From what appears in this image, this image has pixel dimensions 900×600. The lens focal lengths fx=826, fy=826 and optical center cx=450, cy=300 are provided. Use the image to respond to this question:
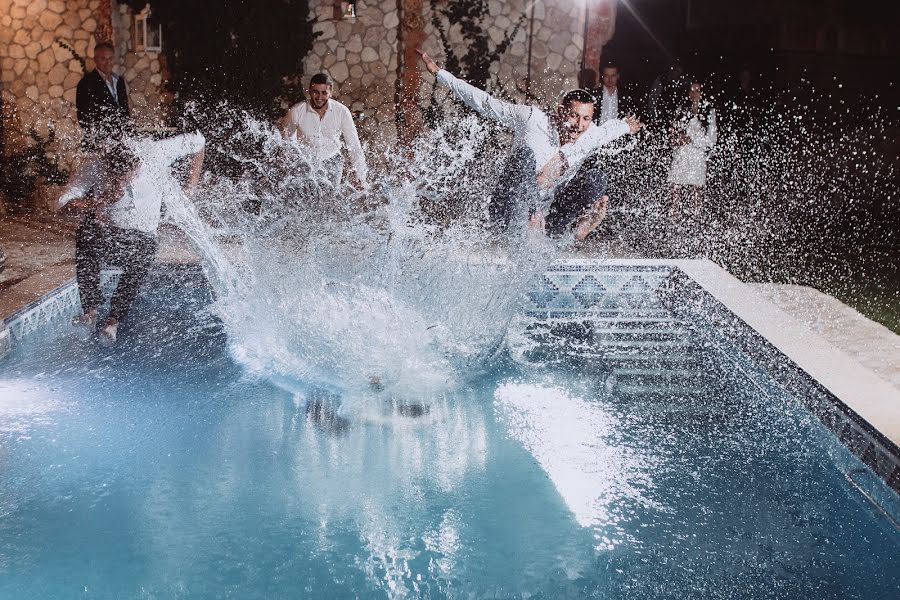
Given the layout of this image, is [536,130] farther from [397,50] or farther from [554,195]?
[397,50]

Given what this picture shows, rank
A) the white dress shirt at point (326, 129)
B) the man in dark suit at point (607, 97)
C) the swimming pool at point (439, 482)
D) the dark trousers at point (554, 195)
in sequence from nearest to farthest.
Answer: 1. the swimming pool at point (439, 482)
2. the dark trousers at point (554, 195)
3. the white dress shirt at point (326, 129)
4. the man in dark suit at point (607, 97)

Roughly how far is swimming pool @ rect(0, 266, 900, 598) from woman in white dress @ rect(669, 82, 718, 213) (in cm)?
469

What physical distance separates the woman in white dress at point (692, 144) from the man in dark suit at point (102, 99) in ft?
18.9

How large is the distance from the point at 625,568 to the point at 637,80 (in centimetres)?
940

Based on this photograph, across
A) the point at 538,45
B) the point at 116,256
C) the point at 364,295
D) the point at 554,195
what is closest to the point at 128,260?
the point at 116,256

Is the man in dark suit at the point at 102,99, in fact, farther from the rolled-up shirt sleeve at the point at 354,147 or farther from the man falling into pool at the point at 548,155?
the man falling into pool at the point at 548,155

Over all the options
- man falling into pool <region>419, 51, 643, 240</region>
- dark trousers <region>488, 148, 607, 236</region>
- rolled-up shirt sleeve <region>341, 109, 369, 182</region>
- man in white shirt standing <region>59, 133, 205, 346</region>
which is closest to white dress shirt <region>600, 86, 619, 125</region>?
rolled-up shirt sleeve <region>341, 109, 369, 182</region>

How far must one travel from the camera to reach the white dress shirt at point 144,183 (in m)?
4.80

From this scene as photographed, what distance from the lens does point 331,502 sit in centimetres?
329

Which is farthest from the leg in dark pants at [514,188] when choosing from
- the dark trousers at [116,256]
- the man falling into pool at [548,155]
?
the dark trousers at [116,256]

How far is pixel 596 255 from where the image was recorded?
7.50 m

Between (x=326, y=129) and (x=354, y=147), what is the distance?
39 centimetres

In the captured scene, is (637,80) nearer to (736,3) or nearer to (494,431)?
(736,3)

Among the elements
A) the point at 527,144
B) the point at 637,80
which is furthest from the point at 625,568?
the point at 637,80
